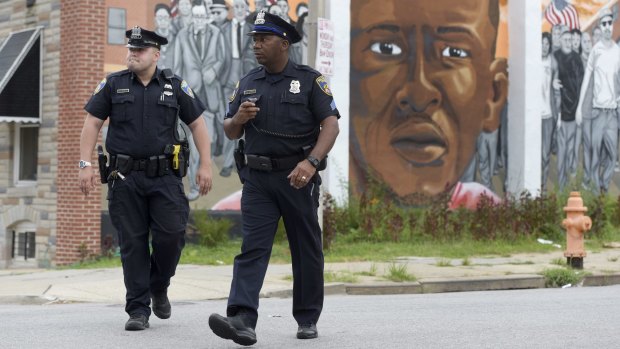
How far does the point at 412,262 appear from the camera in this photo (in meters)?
14.9

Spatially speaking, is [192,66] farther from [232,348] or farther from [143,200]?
[232,348]

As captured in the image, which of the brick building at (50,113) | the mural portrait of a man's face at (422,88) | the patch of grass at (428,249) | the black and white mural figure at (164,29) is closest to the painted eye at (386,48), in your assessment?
the mural portrait of a man's face at (422,88)

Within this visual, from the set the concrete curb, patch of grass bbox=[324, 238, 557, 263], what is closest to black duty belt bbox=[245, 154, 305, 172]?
the concrete curb

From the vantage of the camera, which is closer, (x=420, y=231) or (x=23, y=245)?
(x=420, y=231)

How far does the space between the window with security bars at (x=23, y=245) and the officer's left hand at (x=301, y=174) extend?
38.3 feet

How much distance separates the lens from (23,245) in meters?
18.6

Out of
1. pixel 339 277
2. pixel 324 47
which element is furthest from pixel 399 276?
pixel 324 47

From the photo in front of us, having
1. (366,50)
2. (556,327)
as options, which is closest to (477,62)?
(366,50)

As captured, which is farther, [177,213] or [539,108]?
[539,108]

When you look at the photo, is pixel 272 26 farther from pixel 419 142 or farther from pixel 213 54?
pixel 419 142

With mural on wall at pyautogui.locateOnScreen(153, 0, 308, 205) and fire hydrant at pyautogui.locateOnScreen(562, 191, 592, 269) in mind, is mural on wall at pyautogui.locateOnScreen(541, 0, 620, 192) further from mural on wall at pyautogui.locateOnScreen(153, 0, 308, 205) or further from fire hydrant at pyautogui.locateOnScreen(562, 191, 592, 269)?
fire hydrant at pyautogui.locateOnScreen(562, 191, 592, 269)

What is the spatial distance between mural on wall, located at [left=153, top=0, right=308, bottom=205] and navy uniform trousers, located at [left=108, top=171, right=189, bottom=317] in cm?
913

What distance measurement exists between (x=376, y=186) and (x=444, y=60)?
2631 mm

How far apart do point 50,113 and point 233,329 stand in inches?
445
